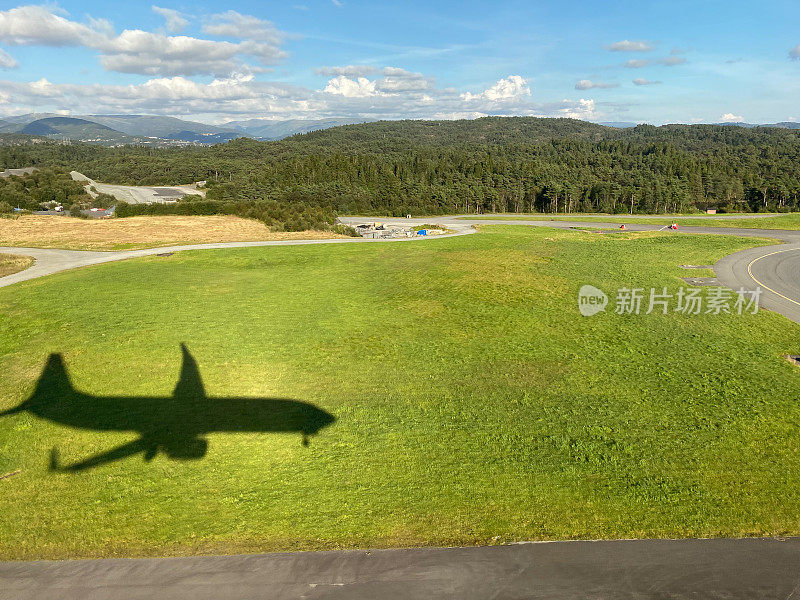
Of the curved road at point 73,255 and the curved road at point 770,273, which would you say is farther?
the curved road at point 73,255

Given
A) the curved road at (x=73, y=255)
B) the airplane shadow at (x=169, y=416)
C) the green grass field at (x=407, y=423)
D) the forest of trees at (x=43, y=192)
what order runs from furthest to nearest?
the forest of trees at (x=43, y=192) → the curved road at (x=73, y=255) → the airplane shadow at (x=169, y=416) → the green grass field at (x=407, y=423)

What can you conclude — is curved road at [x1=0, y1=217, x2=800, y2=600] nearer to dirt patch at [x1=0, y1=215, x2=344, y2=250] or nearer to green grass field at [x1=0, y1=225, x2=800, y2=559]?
green grass field at [x1=0, y1=225, x2=800, y2=559]

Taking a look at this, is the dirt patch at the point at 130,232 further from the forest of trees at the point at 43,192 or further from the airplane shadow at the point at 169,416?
the airplane shadow at the point at 169,416

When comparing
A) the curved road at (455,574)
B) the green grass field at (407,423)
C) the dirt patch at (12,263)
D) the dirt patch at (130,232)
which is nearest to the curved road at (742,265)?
the dirt patch at (12,263)

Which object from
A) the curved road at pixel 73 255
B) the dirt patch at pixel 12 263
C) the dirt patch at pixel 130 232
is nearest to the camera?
the curved road at pixel 73 255

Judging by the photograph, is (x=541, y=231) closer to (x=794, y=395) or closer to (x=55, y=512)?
(x=794, y=395)

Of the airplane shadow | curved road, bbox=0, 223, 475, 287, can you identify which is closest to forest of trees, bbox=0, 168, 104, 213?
curved road, bbox=0, 223, 475, 287

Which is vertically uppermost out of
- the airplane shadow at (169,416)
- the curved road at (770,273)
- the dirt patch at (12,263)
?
the curved road at (770,273)
